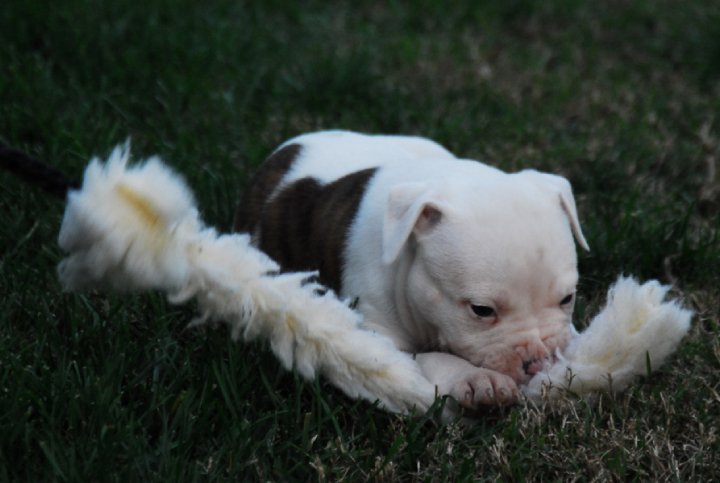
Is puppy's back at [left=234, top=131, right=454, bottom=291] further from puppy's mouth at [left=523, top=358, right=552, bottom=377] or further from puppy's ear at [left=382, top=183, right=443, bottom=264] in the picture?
puppy's mouth at [left=523, top=358, right=552, bottom=377]

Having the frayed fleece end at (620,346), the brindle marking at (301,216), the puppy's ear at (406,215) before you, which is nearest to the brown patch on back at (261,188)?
the brindle marking at (301,216)

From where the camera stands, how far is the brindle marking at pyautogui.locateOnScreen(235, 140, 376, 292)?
3930 millimetres

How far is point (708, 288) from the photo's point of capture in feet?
14.1

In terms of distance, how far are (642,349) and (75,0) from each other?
4.50 m

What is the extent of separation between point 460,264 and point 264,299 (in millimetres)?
661

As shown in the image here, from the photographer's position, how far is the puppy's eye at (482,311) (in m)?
3.35

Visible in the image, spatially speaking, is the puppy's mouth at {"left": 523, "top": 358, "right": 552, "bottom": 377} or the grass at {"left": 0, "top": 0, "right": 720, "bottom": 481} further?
the puppy's mouth at {"left": 523, "top": 358, "right": 552, "bottom": 377}

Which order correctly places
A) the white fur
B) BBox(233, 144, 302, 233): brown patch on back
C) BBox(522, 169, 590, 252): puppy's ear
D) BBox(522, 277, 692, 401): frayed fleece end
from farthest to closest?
BBox(233, 144, 302, 233): brown patch on back, BBox(522, 169, 590, 252): puppy's ear, the white fur, BBox(522, 277, 692, 401): frayed fleece end

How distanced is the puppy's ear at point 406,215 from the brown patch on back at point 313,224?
37 cm

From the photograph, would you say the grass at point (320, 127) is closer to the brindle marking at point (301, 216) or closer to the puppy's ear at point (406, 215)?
the brindle marking at point (301, 216)

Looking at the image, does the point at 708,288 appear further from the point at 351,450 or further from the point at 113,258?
the point at 113,258

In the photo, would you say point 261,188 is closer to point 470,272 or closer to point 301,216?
point 301,216

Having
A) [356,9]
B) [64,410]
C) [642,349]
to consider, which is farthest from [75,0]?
[642,349]

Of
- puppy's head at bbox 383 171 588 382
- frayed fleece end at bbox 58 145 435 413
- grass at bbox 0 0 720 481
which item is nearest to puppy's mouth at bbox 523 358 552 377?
puppy's head at bbox 383 171 588 382
